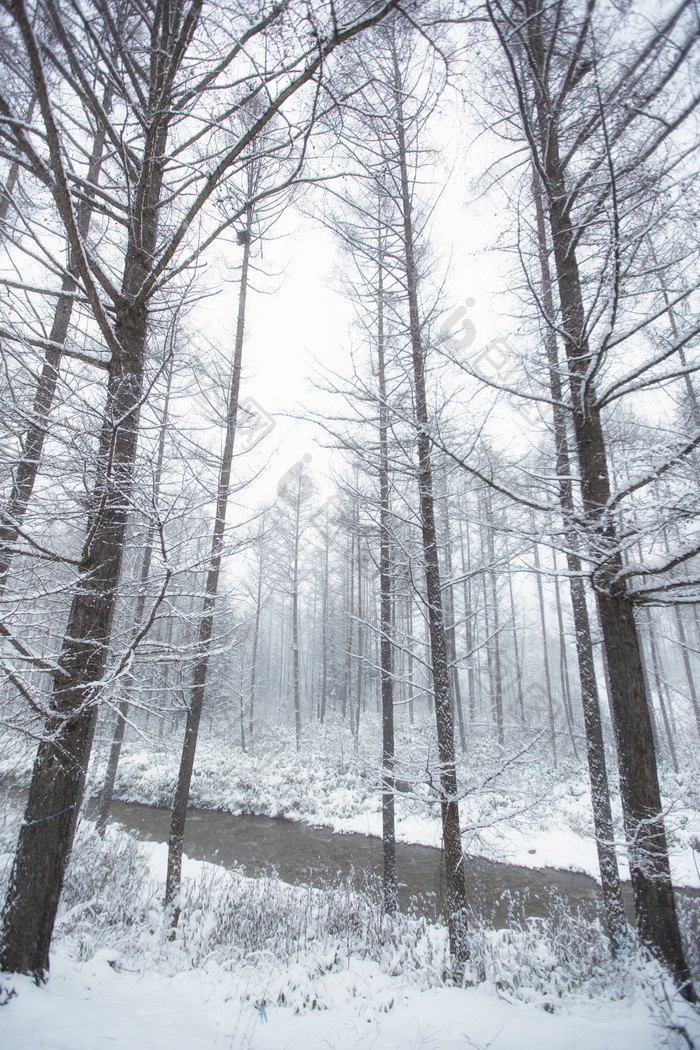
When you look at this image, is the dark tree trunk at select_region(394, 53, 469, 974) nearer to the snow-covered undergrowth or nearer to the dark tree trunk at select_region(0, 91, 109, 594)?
the snow-covered undergrowth

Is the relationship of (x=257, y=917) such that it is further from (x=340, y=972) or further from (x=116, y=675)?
(x=116, y=675)

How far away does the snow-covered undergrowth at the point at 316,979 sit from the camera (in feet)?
8.73

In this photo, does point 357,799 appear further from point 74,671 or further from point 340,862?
point 74,671

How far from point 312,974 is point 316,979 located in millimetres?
113

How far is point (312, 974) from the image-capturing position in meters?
4.33

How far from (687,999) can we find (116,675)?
4.18m

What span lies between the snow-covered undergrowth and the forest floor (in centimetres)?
2

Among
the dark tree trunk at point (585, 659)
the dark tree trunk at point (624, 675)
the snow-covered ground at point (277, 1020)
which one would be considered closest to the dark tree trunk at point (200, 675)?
the snow-covered ground at point (277, 1020)

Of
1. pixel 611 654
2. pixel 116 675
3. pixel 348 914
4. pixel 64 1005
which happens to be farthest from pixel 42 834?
pixel 348 914

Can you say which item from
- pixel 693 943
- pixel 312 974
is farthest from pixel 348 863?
pixel 693 943

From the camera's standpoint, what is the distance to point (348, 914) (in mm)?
5820

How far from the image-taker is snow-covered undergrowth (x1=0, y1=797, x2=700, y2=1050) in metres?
2.66

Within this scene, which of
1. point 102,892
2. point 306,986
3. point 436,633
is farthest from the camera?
point 102,892

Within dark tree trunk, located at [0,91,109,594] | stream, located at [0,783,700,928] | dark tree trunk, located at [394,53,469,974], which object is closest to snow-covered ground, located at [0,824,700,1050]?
dark tree trunk, located at [394,53,469,974]
